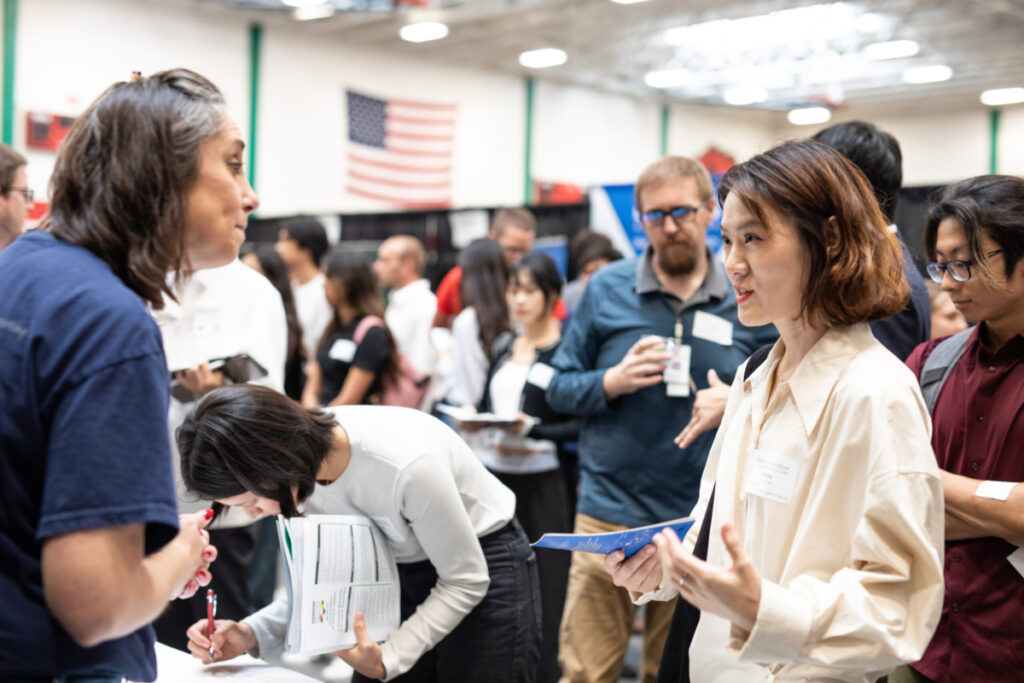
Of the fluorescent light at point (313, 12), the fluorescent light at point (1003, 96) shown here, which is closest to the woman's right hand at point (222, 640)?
the fluorescent light at point (313, 12)

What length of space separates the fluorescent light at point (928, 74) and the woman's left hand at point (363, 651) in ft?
37.0

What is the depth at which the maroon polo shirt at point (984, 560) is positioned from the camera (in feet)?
5.41

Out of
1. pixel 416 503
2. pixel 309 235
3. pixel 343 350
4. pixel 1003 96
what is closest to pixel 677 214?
pixel 416 503

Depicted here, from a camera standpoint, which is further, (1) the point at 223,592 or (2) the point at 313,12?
(2) the point at 313,12

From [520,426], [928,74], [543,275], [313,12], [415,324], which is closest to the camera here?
[520,426]

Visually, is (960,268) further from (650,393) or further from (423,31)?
(423,31)

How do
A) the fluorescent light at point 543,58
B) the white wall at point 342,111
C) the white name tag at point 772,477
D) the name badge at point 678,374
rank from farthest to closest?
the fluorescent light at point 543,58, the white wall at point 342,111, the name badge at point 678,374, the white name tag at point 772,477

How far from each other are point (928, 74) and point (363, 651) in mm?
11705

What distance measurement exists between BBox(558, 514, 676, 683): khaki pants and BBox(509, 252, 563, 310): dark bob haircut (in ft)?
4.17

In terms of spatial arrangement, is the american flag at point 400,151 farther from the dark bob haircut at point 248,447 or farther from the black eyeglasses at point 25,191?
the dark bob haircut at point 248,447

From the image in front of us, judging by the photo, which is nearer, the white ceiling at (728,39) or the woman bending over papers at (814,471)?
the woman bending over papers at (814,471)

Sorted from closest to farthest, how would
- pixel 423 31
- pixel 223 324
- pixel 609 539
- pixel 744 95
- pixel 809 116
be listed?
pixel 609 539
pixel 223 324
pixel 423 31
pixel 744 95
pixel 809 116

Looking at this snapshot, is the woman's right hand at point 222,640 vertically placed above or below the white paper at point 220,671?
above

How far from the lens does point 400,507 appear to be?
73.9 inches
